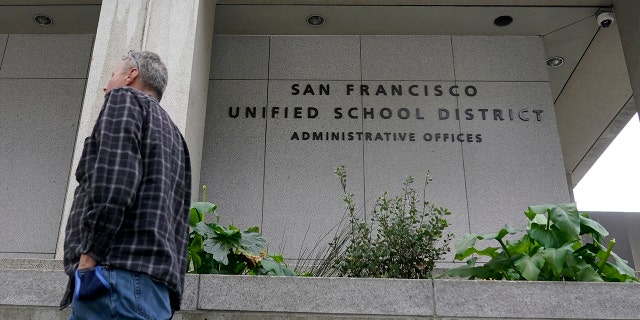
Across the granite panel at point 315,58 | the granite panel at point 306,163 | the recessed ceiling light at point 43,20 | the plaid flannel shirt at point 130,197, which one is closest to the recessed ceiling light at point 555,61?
the granite panel at point 315,58

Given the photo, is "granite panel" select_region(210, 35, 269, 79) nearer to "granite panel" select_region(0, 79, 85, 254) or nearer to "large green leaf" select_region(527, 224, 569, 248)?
"granite panel" select_region(0, 79, 85, 254)

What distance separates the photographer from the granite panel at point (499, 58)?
875 centimetres

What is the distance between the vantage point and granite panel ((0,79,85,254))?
308 inches

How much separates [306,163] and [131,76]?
5464 millimetres

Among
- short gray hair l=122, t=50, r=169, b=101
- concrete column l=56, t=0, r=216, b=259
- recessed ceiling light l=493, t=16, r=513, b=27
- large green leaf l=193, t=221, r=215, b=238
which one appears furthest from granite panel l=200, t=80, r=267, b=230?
short gray hair l=122, t=50, r=169, b=101

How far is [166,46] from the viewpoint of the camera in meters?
6.17

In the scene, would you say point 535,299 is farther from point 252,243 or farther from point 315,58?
point 315,58

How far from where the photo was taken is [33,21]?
8.97m

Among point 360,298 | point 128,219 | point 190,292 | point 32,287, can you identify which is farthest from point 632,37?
point 128,219

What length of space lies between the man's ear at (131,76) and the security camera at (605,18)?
7479 mm

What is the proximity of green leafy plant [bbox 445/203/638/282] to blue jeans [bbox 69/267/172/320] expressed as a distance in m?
2.44

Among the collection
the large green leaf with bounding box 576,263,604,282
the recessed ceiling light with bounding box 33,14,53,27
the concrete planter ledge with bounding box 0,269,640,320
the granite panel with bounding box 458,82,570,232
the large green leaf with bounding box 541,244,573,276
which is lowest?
the concrete planter ledge with bounding box 0,269,640,320

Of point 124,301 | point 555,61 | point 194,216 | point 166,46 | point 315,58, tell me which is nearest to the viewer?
point 124,301

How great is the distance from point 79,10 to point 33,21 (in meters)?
0.84
